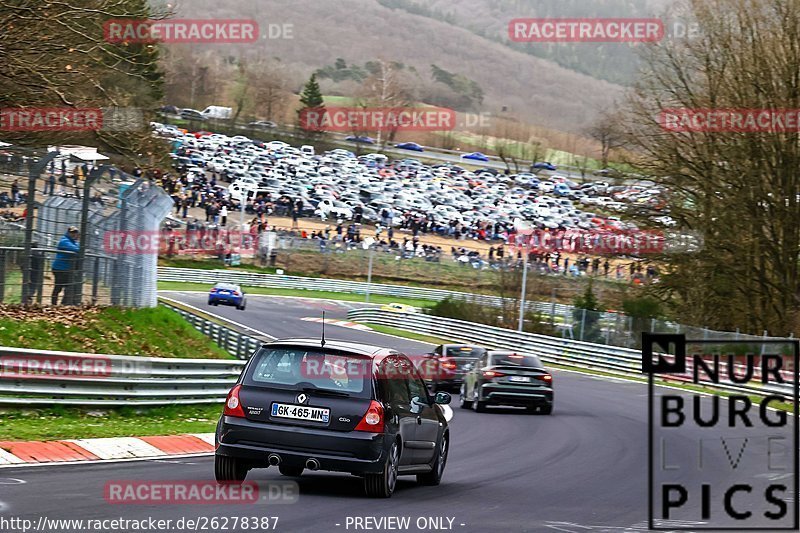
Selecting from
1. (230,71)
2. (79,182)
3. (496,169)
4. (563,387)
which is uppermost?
(230,71)

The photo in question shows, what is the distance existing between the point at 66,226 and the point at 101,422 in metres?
3.66

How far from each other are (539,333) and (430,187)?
49622 millimetres

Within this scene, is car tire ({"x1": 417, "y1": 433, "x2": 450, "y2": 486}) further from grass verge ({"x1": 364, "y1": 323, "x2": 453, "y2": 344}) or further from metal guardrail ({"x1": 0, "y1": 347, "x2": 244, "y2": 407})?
grass verge ({"x1": 364, "y1": 323, "x2": 453, "y2": 344})

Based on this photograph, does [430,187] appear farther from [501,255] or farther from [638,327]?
[638,327]

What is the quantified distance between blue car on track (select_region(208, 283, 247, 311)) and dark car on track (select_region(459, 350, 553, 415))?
3212cm

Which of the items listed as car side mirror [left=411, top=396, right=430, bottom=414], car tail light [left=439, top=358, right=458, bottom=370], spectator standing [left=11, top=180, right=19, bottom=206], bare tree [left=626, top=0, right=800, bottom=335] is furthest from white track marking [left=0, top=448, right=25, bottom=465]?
bare tree [left=626, top=0, right=800, bottom=335]

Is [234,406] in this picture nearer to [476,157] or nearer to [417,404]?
[417,404]

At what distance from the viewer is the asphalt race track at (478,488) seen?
9.06 meters

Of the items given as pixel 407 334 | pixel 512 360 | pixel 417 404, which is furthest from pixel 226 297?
pixel 417 404

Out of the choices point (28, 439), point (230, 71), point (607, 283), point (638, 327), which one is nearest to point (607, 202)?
point (638, 327)

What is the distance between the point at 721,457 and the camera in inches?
717

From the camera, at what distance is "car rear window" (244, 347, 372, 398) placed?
10664mm

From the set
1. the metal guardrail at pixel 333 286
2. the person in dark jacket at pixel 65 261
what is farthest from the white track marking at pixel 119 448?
the metal guardrail at pixel 333 286

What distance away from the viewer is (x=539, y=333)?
48656 mm
